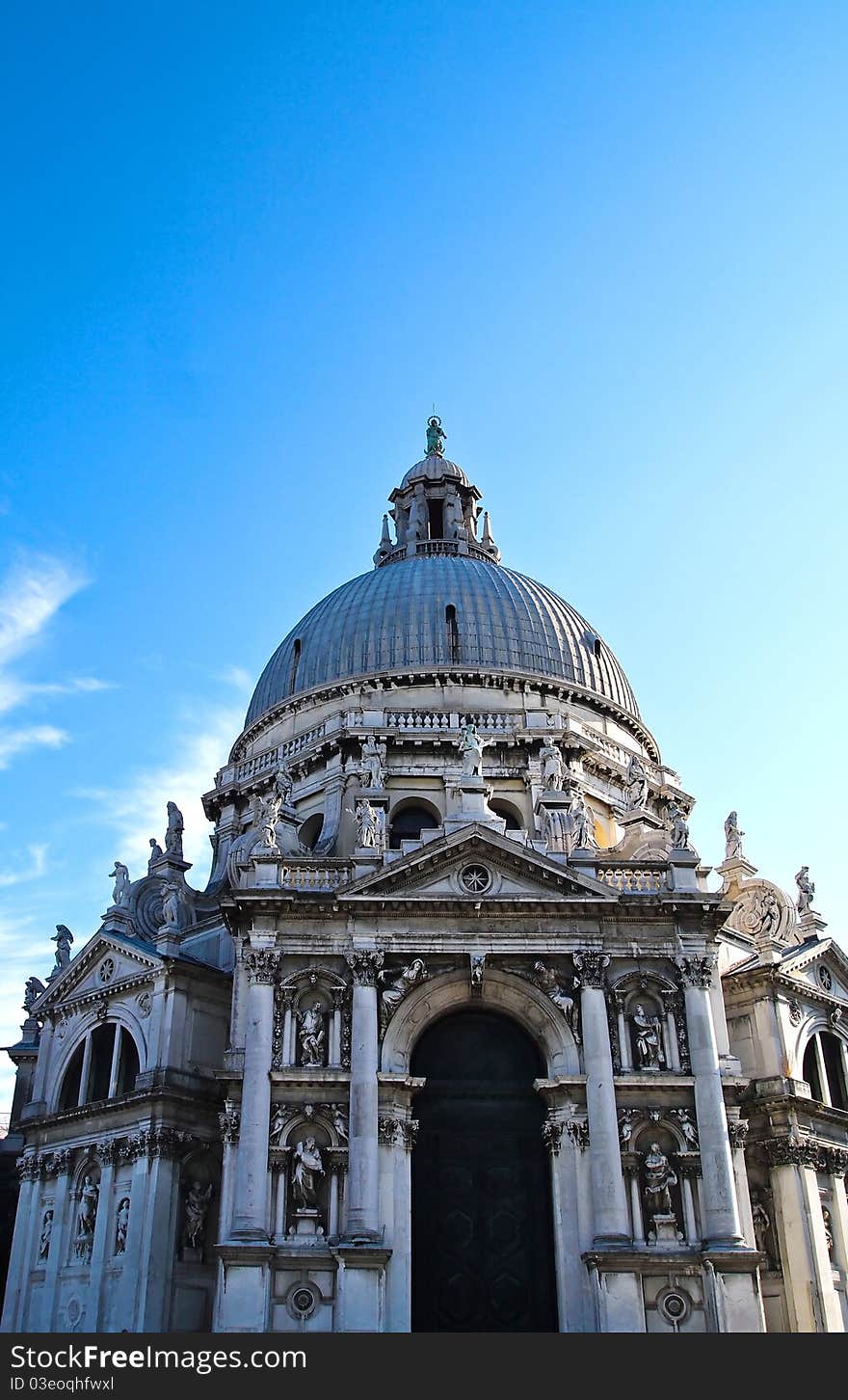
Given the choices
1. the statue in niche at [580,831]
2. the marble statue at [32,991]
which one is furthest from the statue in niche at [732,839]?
the marble statue at [32,991]

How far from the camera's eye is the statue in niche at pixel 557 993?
27.6m

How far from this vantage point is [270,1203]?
84.9 ft

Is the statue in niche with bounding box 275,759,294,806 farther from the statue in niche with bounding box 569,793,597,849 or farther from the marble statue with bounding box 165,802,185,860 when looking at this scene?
the statue in niche with bounding box 569,793,597,849

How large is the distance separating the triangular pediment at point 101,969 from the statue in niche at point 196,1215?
18.1 feet

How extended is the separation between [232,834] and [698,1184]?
19005 millimetres

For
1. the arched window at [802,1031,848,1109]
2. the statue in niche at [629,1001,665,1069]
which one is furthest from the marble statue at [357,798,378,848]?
the arched window at [802,1031,848,1109]

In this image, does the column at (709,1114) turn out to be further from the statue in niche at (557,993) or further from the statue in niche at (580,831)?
the statue in niche at (580,831)

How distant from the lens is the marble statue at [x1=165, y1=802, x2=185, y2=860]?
3994cm

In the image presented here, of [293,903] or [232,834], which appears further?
[232,834]

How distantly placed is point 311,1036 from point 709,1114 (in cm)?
854

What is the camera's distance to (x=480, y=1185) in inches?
1072

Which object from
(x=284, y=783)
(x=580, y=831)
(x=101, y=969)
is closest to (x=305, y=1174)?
(x=580, y=831)
